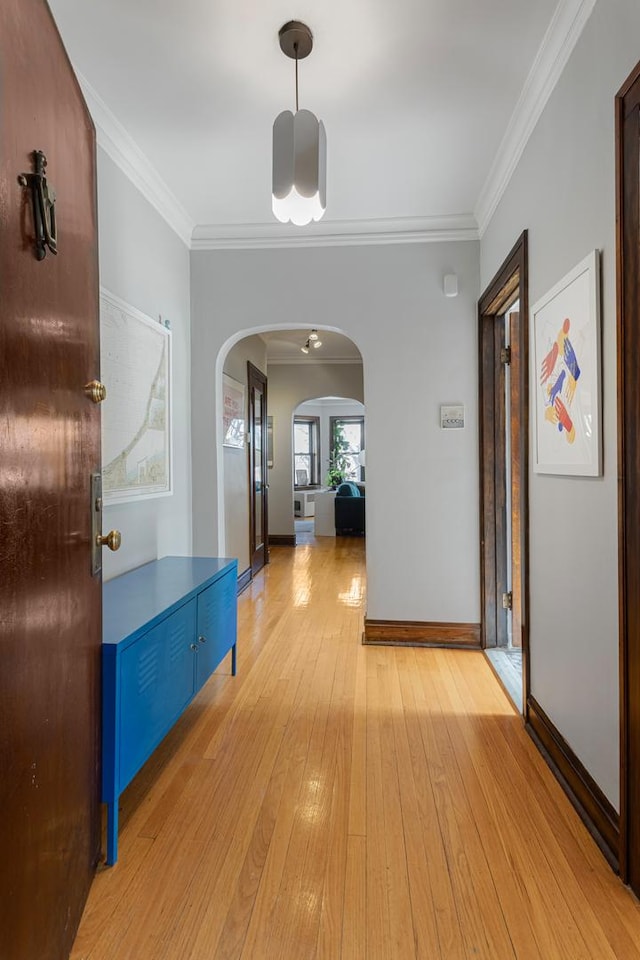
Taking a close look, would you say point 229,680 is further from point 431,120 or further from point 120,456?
point 431,120

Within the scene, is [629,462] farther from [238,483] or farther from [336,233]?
[238,483]

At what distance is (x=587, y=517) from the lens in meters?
1.69

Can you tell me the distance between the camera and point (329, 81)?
81.3 inches

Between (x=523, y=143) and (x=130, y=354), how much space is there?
2061 millimetres

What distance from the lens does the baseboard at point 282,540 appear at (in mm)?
7539

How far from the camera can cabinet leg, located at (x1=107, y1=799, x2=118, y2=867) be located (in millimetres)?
1494

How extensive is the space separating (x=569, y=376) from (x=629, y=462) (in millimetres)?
511

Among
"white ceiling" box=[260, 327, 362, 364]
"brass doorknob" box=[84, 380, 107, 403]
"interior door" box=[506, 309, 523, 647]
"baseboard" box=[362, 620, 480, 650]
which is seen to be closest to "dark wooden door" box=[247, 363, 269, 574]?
"white ceiling" box=[260, 327, 362, 364]

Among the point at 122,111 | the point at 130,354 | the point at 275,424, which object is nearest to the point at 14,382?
the point at 130,354

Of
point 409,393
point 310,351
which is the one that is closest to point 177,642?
point 409,393

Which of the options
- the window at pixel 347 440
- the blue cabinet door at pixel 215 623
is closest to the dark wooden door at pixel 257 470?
the blue cabinet door at pixel 215 623

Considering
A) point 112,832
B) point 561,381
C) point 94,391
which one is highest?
point 561,381

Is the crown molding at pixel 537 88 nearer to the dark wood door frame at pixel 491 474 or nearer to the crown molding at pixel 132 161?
the dark wood door frame at pixel 491 474

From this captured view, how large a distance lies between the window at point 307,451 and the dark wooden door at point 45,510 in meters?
10.6
